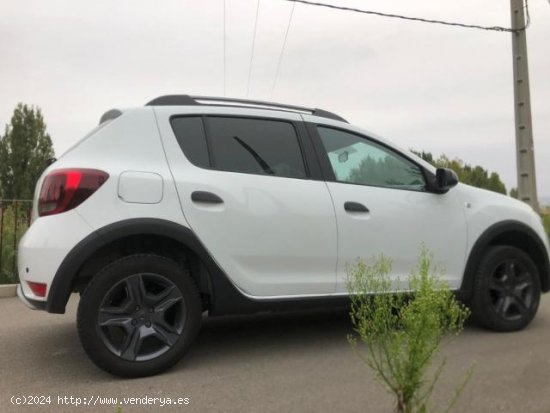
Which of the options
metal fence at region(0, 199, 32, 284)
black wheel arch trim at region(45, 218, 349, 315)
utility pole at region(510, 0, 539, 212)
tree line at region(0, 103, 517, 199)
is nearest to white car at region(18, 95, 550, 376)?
black wheel arch trim at region(45, 218, 349, 315)

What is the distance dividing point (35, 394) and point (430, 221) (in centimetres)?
289

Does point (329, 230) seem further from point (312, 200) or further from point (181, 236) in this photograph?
point (181, 236)

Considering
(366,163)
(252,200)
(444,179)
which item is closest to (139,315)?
(252,200)

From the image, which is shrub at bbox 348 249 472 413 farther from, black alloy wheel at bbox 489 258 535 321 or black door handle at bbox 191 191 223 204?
black alloy wheel at bbox 489 258 535 321

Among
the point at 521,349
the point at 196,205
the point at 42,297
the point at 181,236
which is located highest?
the point at 196,205

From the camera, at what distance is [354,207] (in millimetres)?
3551

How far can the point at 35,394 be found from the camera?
2.79 metres

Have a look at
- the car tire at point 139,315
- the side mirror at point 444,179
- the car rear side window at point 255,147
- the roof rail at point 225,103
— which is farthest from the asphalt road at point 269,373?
the roof rail at point 225,103

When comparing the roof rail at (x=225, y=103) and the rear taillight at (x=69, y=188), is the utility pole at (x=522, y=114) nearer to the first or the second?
the roof rail at (x=225, y=103)

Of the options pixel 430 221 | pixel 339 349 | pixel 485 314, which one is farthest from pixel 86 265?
pixel 485 314

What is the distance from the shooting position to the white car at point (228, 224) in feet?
9.51

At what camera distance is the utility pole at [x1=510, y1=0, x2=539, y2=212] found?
32.6 feet

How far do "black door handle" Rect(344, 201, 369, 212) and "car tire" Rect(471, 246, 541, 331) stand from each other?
118 centimetres

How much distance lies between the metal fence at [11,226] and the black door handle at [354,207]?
5.04 metres
